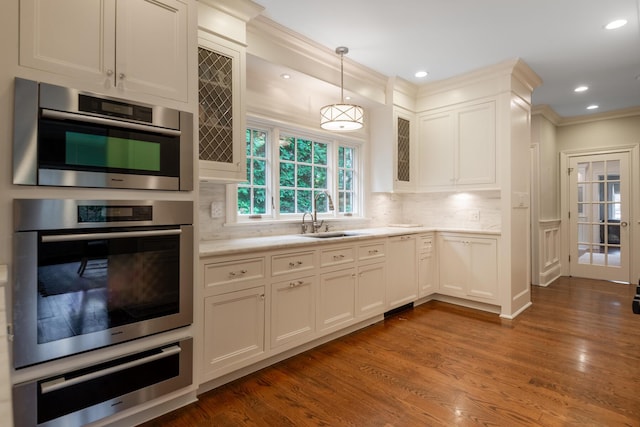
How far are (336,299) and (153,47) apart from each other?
2.26 m

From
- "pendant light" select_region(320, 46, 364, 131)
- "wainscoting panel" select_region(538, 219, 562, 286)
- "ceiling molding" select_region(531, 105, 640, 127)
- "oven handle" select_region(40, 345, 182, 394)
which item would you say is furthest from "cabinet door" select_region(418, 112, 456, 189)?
"oven handle" select_region(40, 345, 182, 394)

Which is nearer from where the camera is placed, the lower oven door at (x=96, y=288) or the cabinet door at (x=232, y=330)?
the lower oven door at (x=96, y=288)

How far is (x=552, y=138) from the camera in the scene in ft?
18.8

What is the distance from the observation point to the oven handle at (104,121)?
1.50 metres

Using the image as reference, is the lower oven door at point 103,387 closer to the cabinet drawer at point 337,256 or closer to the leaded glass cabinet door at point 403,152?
the cabinet drawer at point 337,256

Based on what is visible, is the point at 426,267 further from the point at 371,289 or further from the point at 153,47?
the point at 153,47

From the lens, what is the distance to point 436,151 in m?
4.33

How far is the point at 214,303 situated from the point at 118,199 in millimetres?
853

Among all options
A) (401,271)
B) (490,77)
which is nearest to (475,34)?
(490,77)

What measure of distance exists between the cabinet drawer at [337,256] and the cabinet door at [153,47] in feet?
5.21

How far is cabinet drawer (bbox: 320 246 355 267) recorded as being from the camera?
2.86 metres

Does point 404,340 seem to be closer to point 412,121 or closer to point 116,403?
point 116,403

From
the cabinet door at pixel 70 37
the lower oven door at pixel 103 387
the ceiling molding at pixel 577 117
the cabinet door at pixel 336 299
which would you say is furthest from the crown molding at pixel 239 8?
the ceiling molding at pixel 577 117

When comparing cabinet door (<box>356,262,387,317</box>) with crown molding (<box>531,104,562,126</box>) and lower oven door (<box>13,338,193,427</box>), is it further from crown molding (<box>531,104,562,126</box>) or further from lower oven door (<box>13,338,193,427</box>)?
crown molding (<box>531,104,562,126</box>)
